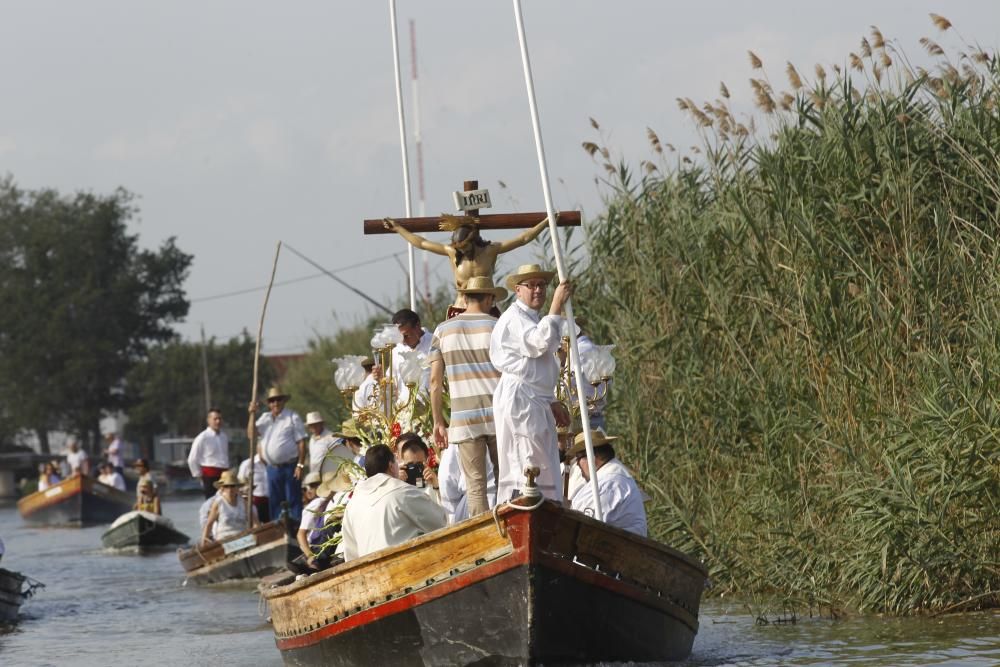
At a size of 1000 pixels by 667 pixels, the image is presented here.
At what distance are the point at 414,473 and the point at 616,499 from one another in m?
1.48

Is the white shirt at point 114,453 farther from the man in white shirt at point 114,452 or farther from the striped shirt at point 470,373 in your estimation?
the striped shirt at point 470,373

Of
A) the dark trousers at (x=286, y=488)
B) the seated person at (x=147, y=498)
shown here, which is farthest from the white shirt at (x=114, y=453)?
the dark trousers at (x=286, y=488)

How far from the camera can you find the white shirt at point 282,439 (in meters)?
20.6

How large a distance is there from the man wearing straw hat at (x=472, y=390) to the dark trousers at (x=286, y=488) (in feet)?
33.9

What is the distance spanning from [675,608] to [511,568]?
5.11 ft

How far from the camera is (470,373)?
414 inches

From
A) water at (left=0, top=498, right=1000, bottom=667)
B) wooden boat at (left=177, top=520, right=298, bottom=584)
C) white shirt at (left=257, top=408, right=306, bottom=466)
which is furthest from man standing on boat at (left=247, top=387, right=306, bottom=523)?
water at (left=0, top=498, right=1000, bottom=667)

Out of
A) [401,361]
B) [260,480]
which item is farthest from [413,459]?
[260,480]

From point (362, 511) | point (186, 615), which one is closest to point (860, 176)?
point (362, 511)

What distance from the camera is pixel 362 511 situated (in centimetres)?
1052

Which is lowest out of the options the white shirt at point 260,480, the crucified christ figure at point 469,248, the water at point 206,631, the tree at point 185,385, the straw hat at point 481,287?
the water at point 206,631

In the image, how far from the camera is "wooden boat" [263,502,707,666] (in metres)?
9.63

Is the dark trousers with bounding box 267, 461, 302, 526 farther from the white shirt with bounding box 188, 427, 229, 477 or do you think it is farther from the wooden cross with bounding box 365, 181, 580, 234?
the wooden cross with bounding box 365, 181, 580, 234

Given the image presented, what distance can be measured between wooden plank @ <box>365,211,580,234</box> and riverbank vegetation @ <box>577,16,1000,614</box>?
2.63 metres
